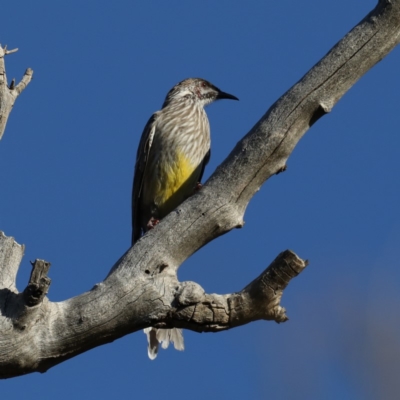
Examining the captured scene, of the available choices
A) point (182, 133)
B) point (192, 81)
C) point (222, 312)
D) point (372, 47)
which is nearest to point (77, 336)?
point (222, 312)

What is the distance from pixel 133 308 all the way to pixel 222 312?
48 centimetres

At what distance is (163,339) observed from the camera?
6105 millimetres

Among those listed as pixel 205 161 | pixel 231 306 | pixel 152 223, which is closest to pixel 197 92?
pixel 205 161

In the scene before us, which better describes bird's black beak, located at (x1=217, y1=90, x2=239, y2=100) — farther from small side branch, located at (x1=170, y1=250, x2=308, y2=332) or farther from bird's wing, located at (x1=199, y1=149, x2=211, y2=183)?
small side branch, located at (x1=170, y1=250, x2=308, y2=332)

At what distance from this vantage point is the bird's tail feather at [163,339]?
6.04 metres

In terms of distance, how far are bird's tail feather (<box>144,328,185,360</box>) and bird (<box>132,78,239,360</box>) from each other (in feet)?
4.45

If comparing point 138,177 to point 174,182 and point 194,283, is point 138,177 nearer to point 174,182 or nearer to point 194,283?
point 174,182

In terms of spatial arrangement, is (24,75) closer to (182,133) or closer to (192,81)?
(182,133)

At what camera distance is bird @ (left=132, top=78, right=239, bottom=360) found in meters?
7.78

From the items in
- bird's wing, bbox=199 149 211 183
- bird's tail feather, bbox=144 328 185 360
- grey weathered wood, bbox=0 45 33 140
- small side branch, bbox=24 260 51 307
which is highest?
bird's wing, bbox=199 149 211 183

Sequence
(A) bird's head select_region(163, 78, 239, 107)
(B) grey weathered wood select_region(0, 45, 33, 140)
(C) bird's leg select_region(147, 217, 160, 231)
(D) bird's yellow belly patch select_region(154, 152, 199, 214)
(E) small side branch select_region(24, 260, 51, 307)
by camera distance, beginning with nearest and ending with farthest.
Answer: (E) small side branch select_region(24, 260, 51, 307) < (B) grey weathered wood select_region(0, 45, 33, 140) < (C) bird's leg select_region(147, 217, 160, 231) < (D) bird's yellow belly patch select_region(154, 152, 199, 214) < (A) bird's head select_region(163, 78, 239, 107)

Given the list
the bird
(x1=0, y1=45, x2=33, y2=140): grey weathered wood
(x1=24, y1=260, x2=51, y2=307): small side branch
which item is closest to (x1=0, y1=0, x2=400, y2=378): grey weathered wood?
(x1=24, y1=260, x2=51, y2=307): small side branch

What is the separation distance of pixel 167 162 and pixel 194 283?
11.4 ft

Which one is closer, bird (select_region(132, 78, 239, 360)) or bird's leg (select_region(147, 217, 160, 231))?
bird's leg (select_region(147, 217, 160, 231))
